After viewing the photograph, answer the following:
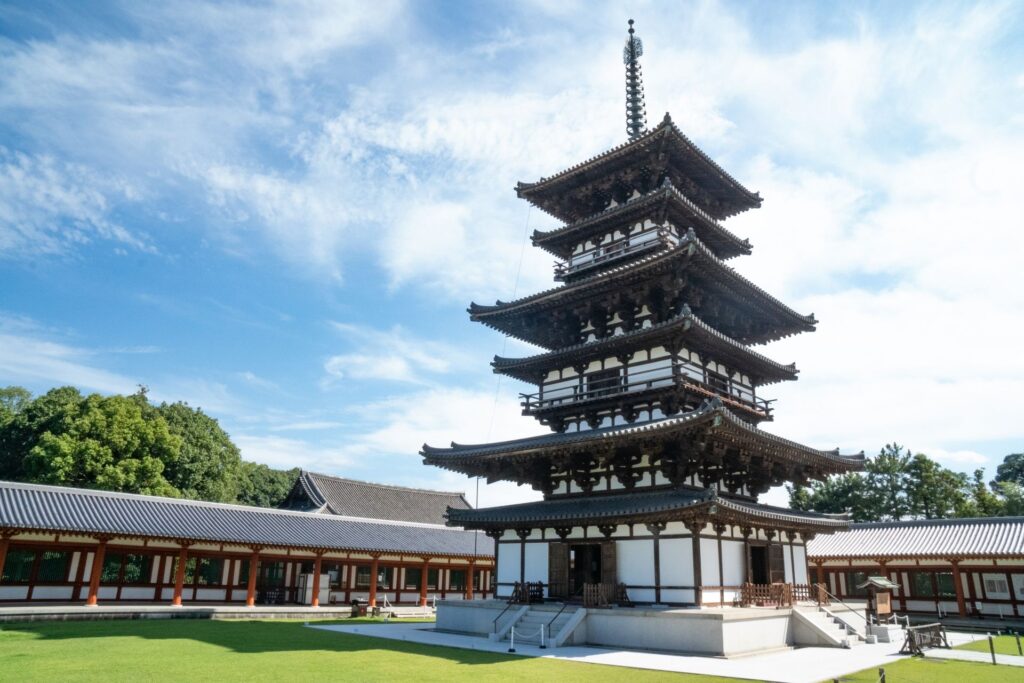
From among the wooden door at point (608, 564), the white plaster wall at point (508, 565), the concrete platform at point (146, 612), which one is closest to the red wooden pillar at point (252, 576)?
the concrete platform at point (146, 612)

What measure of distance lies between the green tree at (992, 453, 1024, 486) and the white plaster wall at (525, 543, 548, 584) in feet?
312

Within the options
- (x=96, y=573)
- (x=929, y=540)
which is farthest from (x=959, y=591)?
(x=96, y=573)

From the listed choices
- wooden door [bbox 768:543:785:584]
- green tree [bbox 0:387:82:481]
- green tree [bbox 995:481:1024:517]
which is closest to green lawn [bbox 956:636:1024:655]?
wooden door [bbox 768:543:785:584]

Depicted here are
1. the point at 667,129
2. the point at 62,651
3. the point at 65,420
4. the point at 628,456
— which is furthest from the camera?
the point at 65,420

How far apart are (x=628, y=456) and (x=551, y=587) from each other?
17.4 feet

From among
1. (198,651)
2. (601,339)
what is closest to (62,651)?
(198,651)

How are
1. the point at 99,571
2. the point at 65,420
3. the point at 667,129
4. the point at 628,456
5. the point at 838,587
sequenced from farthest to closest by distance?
the point at 65,420
the point at 838,587
the point at 99,571
the point at 667,129
the point at 628,456

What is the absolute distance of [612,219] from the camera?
26422 millimetres

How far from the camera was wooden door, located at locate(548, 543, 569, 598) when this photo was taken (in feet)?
73.7

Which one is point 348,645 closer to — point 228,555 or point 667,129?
point 228,555

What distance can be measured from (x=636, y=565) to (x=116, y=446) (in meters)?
41.4

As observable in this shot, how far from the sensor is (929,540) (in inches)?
1430

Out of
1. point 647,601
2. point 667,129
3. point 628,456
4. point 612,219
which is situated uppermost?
point 667,129

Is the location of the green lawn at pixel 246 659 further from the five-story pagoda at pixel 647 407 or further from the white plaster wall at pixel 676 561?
the five-story pagoda at pixel 647 407
